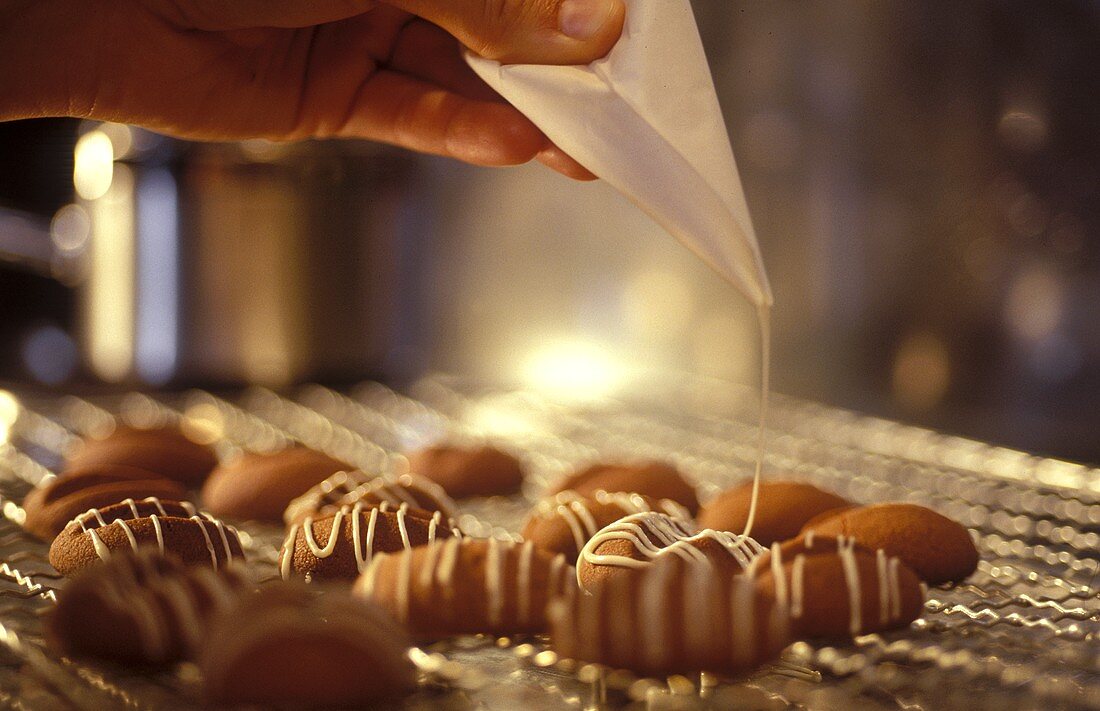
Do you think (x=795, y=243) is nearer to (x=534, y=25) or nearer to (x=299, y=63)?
Answer: (x=299, y=63)

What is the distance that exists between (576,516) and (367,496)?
0.67 feet

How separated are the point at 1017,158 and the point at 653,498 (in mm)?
1041

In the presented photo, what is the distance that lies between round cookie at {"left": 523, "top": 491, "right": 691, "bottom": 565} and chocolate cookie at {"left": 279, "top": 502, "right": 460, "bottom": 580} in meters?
0.10

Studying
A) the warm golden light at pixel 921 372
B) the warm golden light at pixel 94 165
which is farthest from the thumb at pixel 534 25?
the warm golden light at pixel 921 372

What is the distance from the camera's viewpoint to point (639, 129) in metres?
0.95

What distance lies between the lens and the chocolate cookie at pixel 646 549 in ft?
2.85

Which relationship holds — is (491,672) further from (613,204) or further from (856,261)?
(613,204)

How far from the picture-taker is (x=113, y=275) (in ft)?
6.24

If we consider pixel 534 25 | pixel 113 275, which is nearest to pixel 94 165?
pixel 113 275

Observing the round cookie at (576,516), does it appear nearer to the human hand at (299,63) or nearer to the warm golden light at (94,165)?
the human hand at (299,63)

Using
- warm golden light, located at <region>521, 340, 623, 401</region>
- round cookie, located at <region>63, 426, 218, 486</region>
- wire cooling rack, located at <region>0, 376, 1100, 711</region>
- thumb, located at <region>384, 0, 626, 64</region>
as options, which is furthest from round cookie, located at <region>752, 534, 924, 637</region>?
warm golden light, located at <region>521, 340, 623, 401</region>

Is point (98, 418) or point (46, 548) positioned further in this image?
point (98, 418)

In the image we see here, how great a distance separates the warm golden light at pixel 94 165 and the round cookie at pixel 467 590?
4.24 ft

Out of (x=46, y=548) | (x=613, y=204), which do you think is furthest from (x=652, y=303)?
(x=46, y=548)
